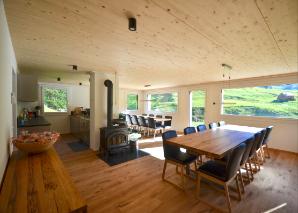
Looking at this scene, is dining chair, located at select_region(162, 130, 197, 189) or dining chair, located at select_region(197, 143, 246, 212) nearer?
dining chair, located at select_region(197, 143, 246, 212)

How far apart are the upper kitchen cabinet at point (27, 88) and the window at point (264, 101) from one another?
5.85 m

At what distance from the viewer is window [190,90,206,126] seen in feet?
20.7

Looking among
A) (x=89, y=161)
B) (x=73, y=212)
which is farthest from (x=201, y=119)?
(x=73, y=212)

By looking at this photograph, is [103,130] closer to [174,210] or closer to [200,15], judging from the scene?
[174,210]

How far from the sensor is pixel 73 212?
2.59 ft

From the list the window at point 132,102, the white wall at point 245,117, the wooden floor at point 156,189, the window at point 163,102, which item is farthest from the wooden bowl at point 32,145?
the window at point 132,102

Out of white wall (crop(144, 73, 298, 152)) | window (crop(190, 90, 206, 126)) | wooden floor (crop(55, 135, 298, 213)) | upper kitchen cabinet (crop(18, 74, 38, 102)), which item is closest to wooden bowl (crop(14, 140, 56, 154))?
wooden floor (crop(55, 135, 298, 213))

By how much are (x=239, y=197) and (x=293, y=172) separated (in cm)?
187

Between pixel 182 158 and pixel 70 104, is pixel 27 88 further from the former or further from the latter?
pixel 182 158

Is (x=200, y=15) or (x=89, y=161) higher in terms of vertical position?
(x=200, y=15)

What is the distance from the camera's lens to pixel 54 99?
5930 millimetres

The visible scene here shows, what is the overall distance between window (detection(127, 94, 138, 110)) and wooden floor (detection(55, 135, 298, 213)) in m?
5.32

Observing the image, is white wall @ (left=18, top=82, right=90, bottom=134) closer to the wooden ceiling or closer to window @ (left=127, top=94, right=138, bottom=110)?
window @ (left=127, top=94, right=138, bottom=110)

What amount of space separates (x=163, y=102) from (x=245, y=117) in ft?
13.3
